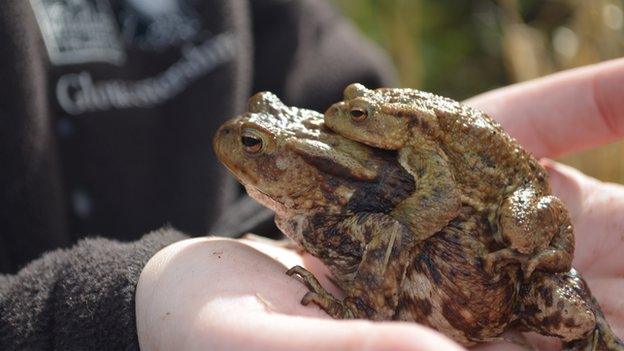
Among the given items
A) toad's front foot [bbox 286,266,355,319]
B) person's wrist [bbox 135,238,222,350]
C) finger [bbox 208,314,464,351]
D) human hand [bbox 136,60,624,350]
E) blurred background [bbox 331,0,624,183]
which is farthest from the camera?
blurred background [bbox 331,0,624,183]

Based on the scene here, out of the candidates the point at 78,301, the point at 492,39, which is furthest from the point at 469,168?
the point at 492,39

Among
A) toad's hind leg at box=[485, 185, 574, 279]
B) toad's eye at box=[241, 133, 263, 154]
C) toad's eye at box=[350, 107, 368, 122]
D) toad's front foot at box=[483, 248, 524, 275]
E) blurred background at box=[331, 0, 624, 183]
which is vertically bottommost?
blurred background at box=[331, 0, 624, 183]

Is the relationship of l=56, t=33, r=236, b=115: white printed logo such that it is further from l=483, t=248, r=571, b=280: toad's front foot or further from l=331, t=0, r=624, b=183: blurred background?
l=331, t=0, r=624, b=183: blurred background

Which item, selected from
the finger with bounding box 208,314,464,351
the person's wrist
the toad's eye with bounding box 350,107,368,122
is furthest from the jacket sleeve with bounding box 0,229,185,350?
the toad's eye with bounding box 350,107,368,122

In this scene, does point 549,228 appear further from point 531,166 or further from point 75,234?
point 75,234

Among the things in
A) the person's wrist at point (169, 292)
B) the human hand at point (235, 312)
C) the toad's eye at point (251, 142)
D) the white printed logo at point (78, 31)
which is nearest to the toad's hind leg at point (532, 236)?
the human hand at point (235, 312)

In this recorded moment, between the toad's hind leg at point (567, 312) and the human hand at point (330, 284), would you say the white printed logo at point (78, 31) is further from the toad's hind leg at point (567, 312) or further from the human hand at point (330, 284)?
the toad's hind leg at point (567, 312)

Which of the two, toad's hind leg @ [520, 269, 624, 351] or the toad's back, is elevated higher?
the toad's back

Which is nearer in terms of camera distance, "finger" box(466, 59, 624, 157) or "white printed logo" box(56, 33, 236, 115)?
"finger" box(466, 59, 624, 157)
